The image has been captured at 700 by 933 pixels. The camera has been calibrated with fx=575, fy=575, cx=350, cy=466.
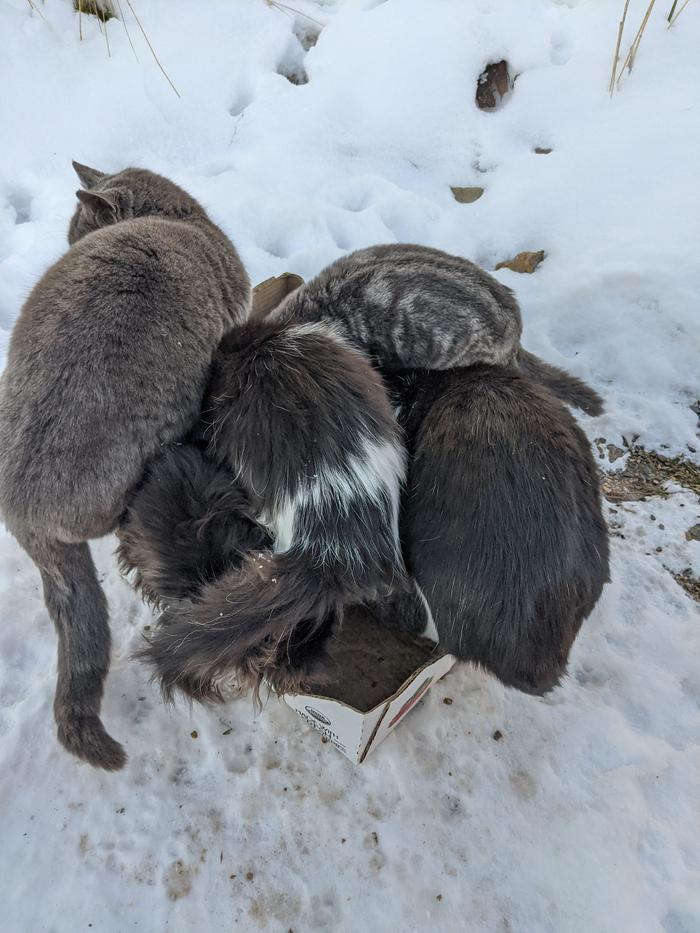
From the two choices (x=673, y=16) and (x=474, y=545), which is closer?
(x=474, y=545)

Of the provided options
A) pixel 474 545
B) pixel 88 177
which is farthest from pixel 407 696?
pixel 88 177

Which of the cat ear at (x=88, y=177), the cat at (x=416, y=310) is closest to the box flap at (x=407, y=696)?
the cat at (x=416, y=310)

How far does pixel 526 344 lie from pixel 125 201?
4.39 ft

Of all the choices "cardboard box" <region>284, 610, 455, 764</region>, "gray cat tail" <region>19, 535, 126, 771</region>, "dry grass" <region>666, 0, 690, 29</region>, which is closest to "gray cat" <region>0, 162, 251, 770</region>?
"gray cat tail" <region>19, 535, 126, 771</region>

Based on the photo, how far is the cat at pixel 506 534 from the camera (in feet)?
3.59

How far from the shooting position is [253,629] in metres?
1.00

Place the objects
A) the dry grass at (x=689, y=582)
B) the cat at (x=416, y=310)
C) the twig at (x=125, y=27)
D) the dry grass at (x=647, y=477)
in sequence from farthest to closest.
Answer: the twig at (x=125, y=27) → the dry grass at (x=647, y=477) → the dry grass at (x=689, y=582) → the cat at (x=416, y=310)

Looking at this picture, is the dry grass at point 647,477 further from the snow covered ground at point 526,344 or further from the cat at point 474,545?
the cat at point 474,545

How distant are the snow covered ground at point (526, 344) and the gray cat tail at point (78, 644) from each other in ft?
0.69

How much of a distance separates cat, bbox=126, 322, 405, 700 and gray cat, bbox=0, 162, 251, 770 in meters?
0.10

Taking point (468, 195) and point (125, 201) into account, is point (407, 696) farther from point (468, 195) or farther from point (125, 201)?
point (468, 195)

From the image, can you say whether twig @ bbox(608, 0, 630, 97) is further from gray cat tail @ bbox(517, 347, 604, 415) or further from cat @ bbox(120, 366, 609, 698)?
cat @ bbox(120, 366, 609, 698)

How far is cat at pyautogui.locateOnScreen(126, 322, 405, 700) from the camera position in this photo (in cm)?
102

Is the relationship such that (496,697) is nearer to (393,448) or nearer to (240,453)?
(393,448)
